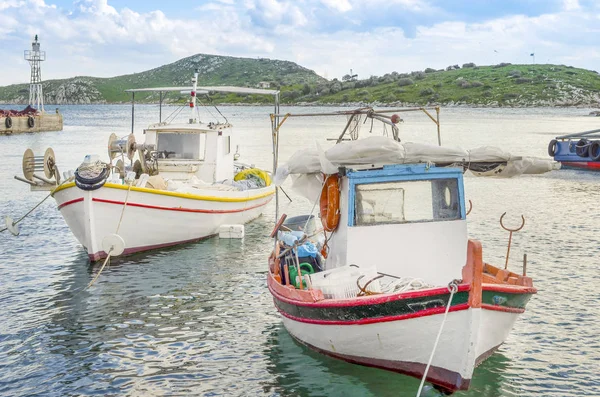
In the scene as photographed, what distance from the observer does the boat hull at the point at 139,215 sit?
19094mm

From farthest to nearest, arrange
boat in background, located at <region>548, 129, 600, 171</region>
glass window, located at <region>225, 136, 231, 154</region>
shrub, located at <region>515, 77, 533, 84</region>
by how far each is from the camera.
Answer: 1. shrub, located at <region>515, 77, 533, 84</region>
2. boat in background, located at <region>548, 129, 600, 171</region>
3. glass window, located at <region>225, 136, 231, 154</region>

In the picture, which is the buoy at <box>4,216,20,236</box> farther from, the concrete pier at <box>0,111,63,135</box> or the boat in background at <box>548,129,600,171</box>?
the concrete pier at <box>0,111,63,135</box>

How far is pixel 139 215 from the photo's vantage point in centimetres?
2003

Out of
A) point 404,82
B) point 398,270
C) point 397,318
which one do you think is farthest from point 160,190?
point 404,82

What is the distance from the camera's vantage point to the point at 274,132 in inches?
663

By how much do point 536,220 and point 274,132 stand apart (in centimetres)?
1409

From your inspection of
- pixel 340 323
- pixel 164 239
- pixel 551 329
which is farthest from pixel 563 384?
pixel 164 239

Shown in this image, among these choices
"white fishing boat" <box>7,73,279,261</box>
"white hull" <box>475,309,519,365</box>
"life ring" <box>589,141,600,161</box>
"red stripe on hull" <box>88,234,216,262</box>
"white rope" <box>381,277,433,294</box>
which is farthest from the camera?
"life ring" <box>589,141,600,161</box>

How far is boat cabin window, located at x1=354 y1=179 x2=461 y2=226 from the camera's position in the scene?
488 inches

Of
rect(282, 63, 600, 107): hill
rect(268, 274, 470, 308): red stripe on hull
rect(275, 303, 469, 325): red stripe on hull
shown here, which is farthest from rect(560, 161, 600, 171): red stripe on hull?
rect(282, 63, 600, 107): hill

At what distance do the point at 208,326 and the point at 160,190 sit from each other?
6639 mm

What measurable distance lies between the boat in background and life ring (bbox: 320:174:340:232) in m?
36.0

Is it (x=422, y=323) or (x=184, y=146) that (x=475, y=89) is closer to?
(x=184, y=146)

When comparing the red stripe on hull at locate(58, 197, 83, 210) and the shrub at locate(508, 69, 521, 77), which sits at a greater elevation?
the shrub at locate(508, 69, 521, 77)
